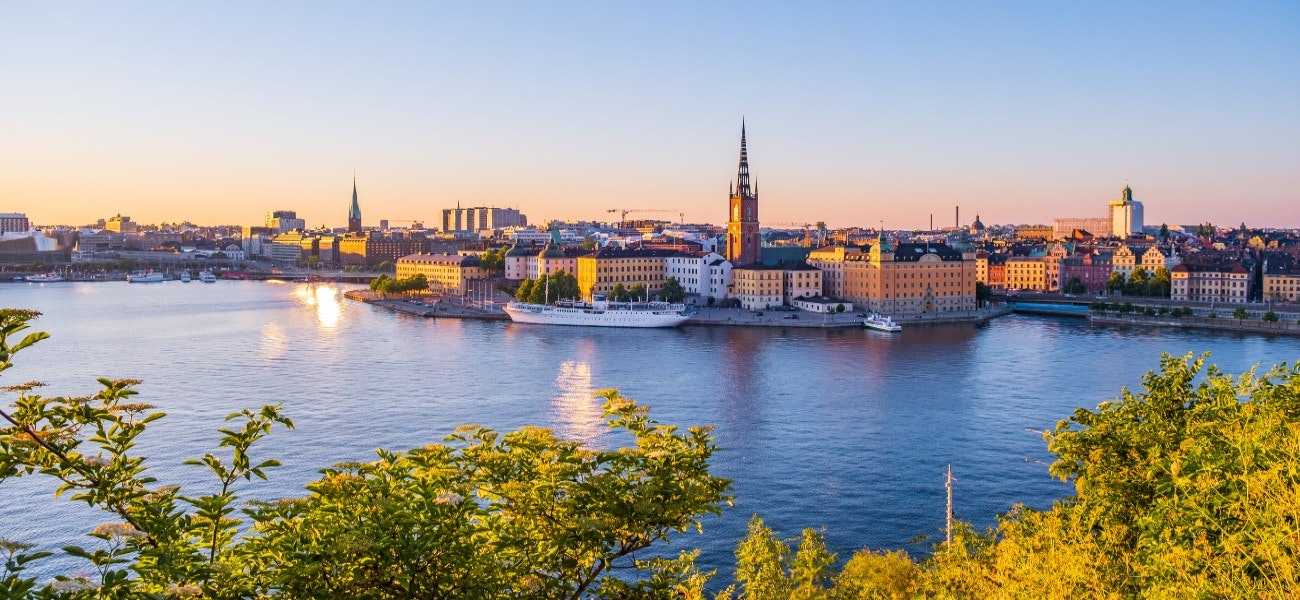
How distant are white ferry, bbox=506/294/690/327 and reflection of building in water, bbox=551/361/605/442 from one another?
332 inches

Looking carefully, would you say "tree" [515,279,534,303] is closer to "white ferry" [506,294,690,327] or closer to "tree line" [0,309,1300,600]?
"white ferry" [506,294,690,327]

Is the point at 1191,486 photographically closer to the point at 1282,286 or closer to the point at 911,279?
the point at 911,279

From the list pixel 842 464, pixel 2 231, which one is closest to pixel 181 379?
pixel 842 464

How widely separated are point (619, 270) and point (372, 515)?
101ft

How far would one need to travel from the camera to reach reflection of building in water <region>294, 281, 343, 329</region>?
88.2ft

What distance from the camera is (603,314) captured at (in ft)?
89.0

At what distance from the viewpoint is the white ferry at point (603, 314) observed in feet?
86.6

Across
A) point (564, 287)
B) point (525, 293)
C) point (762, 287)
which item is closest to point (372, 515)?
point (564, 287)

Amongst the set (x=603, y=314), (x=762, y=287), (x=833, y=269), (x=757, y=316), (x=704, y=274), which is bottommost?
(x=757, y=316)

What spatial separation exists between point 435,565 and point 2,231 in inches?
3258

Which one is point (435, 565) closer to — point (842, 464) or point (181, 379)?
point (842, 464)

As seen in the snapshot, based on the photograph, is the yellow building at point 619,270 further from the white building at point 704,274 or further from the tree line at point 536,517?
the tree line at point 536,517

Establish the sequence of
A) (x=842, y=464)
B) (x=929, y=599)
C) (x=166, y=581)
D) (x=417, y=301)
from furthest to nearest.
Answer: (x=417, y=301)
(x=842, y=464)
(x=929, y=599)
(x=166, y=581)

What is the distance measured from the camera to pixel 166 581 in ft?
7.68
